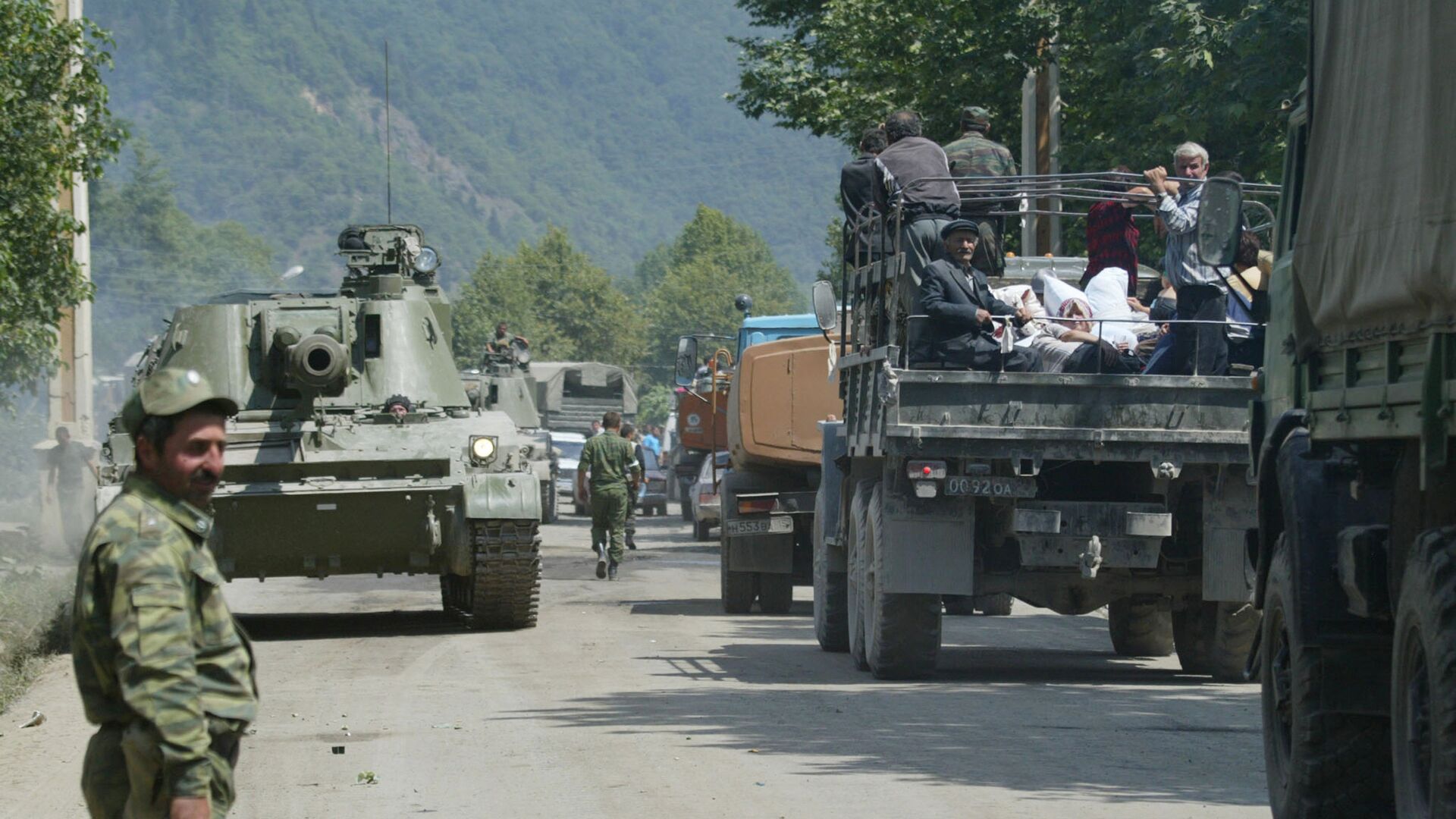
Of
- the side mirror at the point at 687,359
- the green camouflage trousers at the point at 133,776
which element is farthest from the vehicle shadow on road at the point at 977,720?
the side mirror at the point at 687,359

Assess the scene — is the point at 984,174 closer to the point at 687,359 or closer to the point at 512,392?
the point at 687,359

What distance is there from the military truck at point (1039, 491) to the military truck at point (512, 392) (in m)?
4.16

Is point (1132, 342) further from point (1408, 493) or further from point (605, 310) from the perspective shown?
point (605, 310)

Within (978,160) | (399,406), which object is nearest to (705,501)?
(399,406)

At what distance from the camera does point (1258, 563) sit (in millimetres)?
8055

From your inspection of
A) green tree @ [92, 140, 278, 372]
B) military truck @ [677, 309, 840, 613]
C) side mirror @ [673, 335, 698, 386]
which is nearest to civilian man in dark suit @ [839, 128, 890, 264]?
military truck @ [677, 309, 840, 613]

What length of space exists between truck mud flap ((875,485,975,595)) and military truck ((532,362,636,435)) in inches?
1582

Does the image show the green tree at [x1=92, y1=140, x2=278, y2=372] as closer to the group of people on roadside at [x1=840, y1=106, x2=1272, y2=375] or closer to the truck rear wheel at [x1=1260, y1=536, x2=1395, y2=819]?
the group of people on roadside at [x1=840, y1=106, x2=1272, y2=375]

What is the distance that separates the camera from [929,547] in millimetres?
11906

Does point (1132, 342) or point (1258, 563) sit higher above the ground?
point (1132, 342)

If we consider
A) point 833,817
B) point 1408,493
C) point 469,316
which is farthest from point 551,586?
point 469,316

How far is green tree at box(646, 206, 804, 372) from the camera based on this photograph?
141 meters

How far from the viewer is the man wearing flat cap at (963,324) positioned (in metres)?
11.8

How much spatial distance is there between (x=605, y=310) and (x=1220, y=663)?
317 ft
